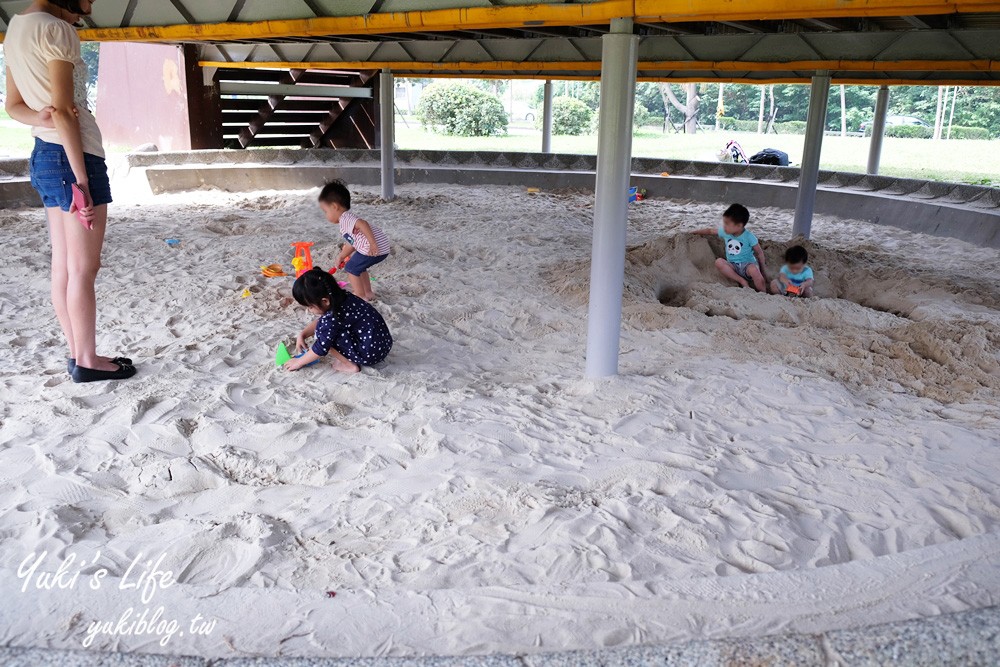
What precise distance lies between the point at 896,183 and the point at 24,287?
1298 centimetres

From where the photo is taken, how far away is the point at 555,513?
11.0 ft

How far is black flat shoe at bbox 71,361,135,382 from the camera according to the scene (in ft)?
15.4

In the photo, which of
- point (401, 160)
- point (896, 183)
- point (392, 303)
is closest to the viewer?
point (392, 303)

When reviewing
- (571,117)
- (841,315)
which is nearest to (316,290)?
(841,315)

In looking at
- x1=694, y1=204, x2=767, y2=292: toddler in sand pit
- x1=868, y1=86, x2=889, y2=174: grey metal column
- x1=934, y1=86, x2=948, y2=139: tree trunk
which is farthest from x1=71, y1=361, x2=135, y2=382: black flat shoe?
x1=934, y1=86, x2=948, y2=139: tree trunk

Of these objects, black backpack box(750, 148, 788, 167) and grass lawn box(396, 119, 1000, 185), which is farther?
grass lawn box(396, 119, 1000, 185)

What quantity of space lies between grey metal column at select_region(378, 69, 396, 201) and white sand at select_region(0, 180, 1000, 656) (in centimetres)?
608

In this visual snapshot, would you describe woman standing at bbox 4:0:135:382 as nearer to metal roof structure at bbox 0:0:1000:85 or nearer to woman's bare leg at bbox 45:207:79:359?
woman's bare leg at bbox 45:207:79:359

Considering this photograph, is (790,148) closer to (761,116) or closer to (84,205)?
(761,116)

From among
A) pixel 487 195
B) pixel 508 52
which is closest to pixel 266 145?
pixel 487 195

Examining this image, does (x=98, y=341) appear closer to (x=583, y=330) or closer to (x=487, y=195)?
(x=583, y=330)

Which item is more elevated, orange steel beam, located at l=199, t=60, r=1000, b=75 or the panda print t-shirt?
orange steel beam, located at l=199, t=60, r=1000, b=75

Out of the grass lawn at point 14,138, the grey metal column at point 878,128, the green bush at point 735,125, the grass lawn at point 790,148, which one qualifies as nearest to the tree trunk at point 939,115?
the grass lawn at point 790,148

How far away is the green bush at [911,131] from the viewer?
34719 mm
